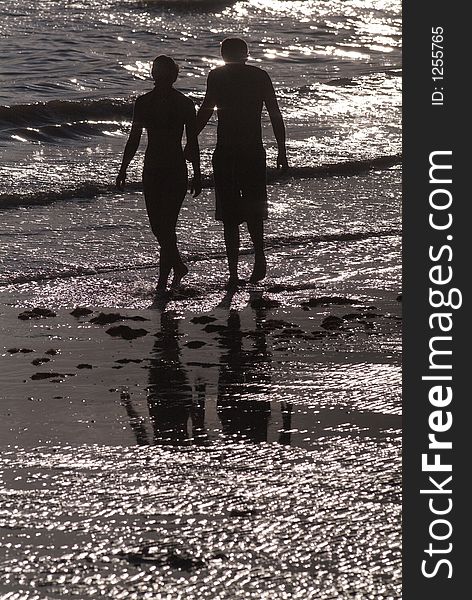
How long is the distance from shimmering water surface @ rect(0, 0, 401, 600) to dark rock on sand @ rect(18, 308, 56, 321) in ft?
0.18

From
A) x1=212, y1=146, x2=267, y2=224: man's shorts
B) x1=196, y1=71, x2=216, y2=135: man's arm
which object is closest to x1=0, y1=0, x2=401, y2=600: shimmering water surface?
x1=212, y1=146, x2=267, y2=224: man's shorts

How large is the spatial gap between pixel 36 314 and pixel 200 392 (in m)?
2.15

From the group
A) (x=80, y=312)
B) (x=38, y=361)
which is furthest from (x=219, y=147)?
(x=38, y=361)

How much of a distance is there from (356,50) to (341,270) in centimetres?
2034

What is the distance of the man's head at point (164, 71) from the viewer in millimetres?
9000

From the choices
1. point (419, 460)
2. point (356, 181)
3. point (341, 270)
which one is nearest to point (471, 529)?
point (419, 460)

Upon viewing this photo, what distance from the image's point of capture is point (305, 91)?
74.5ft

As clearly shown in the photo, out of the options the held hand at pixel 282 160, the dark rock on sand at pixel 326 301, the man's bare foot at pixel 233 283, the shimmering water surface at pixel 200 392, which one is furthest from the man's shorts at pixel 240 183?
the dark rock on sand at pixel 326 301

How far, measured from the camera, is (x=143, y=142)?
17.6 m

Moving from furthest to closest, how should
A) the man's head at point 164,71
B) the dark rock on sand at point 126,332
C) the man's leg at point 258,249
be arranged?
the man's leg at point 258,249 → the man's head at point 164,71 → the dark rock on sand at point 126,332

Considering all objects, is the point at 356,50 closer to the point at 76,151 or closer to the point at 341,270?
the point at 76,151

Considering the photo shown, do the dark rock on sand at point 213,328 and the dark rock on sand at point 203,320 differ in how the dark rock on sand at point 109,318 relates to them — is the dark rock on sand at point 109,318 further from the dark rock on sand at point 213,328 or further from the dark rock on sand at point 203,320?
the dark rock on sand at point 213,328

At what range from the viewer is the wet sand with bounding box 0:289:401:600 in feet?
15.0

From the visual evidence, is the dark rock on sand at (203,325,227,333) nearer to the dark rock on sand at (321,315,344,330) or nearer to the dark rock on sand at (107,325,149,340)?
the dark rock on sand at (107,325,149,340)
